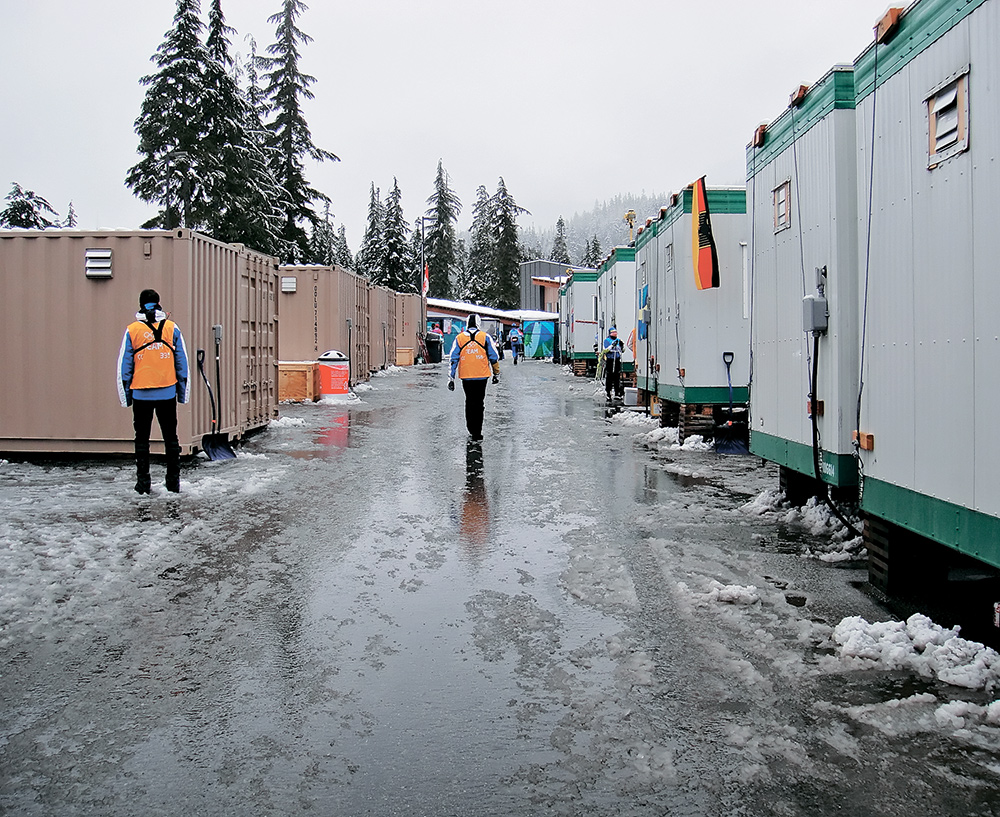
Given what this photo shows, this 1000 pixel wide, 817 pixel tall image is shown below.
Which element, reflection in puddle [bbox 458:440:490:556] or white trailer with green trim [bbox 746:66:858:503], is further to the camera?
reflection in puddle [bbox 458:440:490:556]

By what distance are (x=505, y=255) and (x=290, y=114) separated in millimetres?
39178

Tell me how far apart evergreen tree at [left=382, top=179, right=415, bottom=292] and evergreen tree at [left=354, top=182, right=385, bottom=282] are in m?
0.58

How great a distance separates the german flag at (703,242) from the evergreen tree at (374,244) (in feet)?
218

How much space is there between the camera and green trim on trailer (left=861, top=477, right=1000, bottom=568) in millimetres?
4520

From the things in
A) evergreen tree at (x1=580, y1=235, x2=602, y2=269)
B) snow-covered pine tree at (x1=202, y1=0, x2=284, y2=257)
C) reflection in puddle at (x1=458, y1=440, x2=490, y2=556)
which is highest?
evergreen tree at (x1=580, y1=235, x2=602, y2=269)

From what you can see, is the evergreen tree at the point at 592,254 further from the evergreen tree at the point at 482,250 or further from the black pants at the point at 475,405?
the black pants at the point at 475,405

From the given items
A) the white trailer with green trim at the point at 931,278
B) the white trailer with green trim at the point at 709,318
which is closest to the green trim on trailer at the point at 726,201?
the white trailer with green trim at the point at 709,318

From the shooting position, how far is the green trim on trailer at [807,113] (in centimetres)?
664

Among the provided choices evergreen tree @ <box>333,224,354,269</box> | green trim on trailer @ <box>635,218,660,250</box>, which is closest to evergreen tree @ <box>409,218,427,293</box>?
evergreen tree @ <box>333,224,354,269</box>

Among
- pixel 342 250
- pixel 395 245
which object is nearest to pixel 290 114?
pixel 395 245

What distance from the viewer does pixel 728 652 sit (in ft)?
16.5

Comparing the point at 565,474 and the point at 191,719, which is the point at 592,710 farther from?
the point at 565,474

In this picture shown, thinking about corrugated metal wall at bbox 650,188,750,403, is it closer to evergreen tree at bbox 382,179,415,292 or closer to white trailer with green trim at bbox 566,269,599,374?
white trailer with green trim at bbox 566,269,599,374

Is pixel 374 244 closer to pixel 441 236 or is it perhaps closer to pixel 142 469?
pixel 441 236
